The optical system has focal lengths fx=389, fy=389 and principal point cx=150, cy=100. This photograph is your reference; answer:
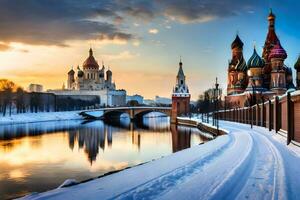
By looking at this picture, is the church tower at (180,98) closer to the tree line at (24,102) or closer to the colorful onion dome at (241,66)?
the colorful onion dome at (241,66)

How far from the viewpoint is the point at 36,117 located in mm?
60781

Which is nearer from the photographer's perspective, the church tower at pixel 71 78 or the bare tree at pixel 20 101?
the bare tree at pixel 20 101

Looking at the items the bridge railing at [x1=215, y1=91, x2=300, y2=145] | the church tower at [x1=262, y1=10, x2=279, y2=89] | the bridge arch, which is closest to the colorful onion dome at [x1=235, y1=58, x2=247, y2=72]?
the church tower at [x1=262, y1=10, x2=279, y2=89]

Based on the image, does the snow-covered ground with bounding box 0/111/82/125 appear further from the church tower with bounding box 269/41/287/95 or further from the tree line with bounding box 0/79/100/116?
the church tower with bounding box 269/41/287/95

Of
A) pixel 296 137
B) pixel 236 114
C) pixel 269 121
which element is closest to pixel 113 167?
pixel 296 137

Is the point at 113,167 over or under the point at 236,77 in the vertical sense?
under

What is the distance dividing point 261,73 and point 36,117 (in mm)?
34865

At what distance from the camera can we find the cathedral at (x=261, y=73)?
54062mm

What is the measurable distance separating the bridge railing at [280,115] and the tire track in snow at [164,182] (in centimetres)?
508

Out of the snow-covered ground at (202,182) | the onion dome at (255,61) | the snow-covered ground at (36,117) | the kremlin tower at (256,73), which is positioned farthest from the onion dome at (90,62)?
the snow-covered ground at (202,182)

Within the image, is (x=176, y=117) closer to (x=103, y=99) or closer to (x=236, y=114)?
(x=236, y=114)

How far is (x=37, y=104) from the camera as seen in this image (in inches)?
2650

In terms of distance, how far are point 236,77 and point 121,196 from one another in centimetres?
6062

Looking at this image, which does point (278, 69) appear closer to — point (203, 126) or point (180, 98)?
point (203, 126)
